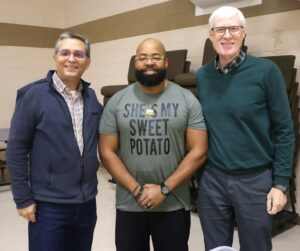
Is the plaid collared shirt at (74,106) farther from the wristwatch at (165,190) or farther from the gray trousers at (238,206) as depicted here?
the gray trousers at (238,206)

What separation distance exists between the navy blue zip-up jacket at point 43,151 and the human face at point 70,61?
76 millimetres

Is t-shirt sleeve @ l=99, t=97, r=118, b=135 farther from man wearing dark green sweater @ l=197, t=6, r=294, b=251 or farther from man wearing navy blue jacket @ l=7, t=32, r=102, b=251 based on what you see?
man wearing dark green sweater @ l=197, t=6, r=294, b=251

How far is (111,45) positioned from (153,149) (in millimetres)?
3738

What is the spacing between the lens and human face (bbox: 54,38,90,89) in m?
1.68

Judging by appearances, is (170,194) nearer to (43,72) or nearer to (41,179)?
(41,179)

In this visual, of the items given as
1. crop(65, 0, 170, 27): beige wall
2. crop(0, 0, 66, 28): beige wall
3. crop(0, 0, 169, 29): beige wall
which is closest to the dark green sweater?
crop(65, 0, 170, 27): beige wall

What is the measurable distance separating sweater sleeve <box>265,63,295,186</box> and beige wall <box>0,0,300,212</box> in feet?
5.33

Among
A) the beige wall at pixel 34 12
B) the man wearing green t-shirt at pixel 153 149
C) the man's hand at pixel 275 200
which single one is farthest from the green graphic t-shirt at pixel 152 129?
the beige wall at pixel 34 12

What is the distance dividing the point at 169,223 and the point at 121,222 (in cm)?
25

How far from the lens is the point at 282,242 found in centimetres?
293

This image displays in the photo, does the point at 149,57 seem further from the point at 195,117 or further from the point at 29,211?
the point at 29,211

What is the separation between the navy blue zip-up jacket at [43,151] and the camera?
1.61m

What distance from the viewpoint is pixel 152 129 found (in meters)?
1.73

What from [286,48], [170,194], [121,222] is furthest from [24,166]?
[286,48]
